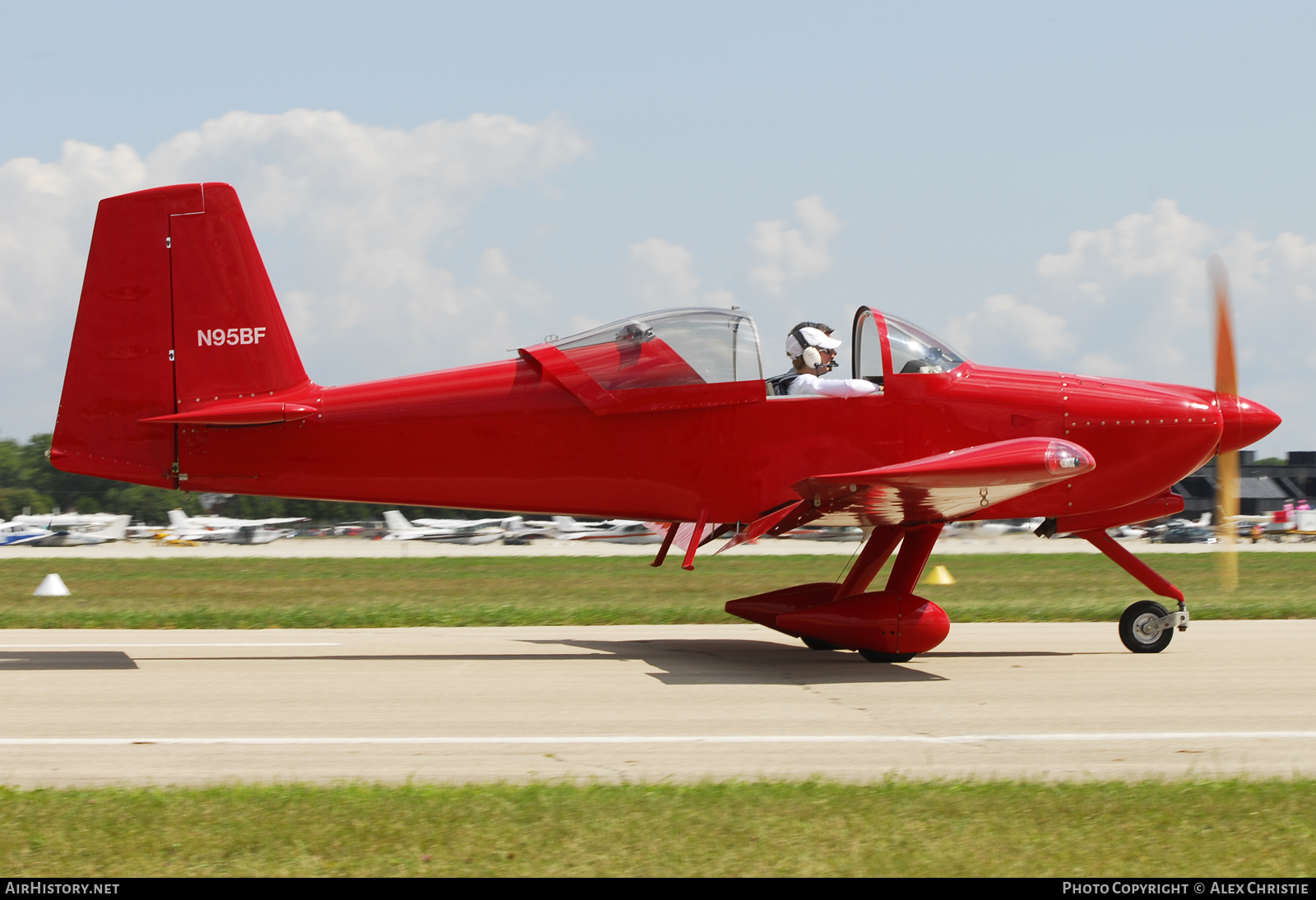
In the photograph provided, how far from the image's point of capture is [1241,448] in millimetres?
10281

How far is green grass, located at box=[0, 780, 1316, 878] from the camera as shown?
4105 mm

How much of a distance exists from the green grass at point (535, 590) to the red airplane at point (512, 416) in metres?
3.59

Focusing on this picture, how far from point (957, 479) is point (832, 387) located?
1.46 meters

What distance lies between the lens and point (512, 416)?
9.31m

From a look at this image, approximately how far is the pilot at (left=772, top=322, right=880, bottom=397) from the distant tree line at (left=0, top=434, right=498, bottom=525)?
7853 cm

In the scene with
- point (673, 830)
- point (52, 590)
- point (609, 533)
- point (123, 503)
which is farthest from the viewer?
point (123, 503)

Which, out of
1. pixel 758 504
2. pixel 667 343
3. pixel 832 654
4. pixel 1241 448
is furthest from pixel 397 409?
pixel 1241 448

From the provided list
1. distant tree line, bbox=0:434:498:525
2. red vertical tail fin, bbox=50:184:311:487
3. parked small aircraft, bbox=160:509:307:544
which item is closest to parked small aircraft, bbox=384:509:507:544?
parked small aircraft, bbox=160:509:307:544

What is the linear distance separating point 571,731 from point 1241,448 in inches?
270

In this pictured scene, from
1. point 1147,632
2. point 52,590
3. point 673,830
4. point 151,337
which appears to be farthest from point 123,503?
point 673,830

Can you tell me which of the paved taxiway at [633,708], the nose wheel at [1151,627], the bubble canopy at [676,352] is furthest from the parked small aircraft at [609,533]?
the bubble canopy at [676,352]

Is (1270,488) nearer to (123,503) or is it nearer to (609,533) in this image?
(609,533)

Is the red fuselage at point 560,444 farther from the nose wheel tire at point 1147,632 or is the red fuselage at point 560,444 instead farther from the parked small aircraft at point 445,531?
the parked small aircraft at point 445,531
